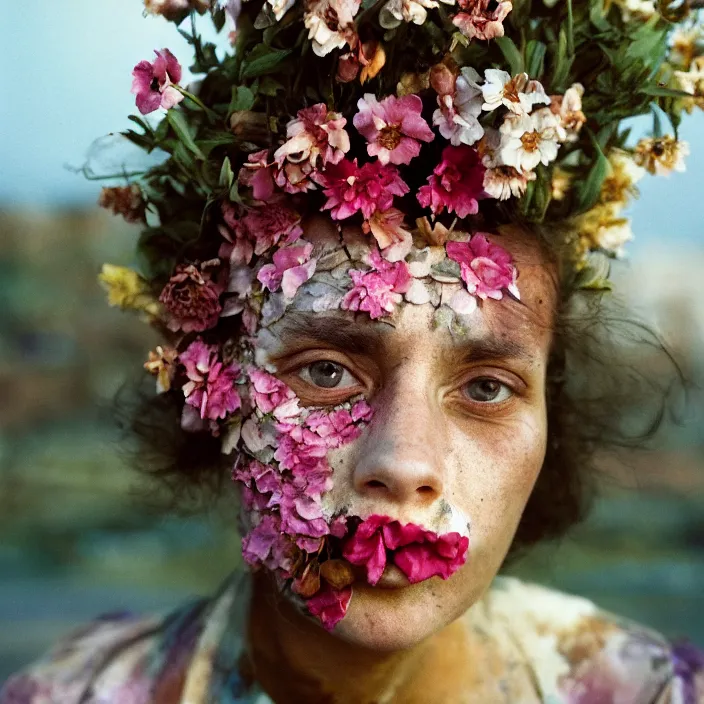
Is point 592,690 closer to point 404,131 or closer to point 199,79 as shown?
point 404,131

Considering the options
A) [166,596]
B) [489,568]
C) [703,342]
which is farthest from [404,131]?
[166,596]

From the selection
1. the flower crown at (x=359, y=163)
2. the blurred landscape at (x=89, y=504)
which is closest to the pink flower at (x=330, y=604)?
the flower crown at (x=359, y=163)

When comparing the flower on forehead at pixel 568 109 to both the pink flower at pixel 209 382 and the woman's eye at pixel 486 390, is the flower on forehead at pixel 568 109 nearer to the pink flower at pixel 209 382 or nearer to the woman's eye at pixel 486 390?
the woman's eye at pixel 486 390

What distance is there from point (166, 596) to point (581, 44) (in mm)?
3504

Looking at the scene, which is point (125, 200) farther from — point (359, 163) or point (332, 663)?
point (332, 663)

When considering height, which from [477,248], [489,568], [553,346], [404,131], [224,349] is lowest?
[489,568]

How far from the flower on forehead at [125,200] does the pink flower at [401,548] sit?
853mm

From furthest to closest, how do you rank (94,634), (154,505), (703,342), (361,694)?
1. (703,342)
2. (154,505)
3. (94,634)
4. (361,694)

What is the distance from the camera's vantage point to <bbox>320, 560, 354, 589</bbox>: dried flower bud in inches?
63.6

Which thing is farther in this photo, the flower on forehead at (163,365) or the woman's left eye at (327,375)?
the flower on forehead at (163,365)

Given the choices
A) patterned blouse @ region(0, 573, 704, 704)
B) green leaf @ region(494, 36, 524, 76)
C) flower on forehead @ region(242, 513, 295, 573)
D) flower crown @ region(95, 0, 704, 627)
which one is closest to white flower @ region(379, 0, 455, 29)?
flower crown @ region(95, 0, 704, 627)

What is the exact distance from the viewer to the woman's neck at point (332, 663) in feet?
6.25

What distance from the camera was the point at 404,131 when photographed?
1630 millimetres

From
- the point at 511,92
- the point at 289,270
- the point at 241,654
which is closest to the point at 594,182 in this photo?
the point at 511,92
